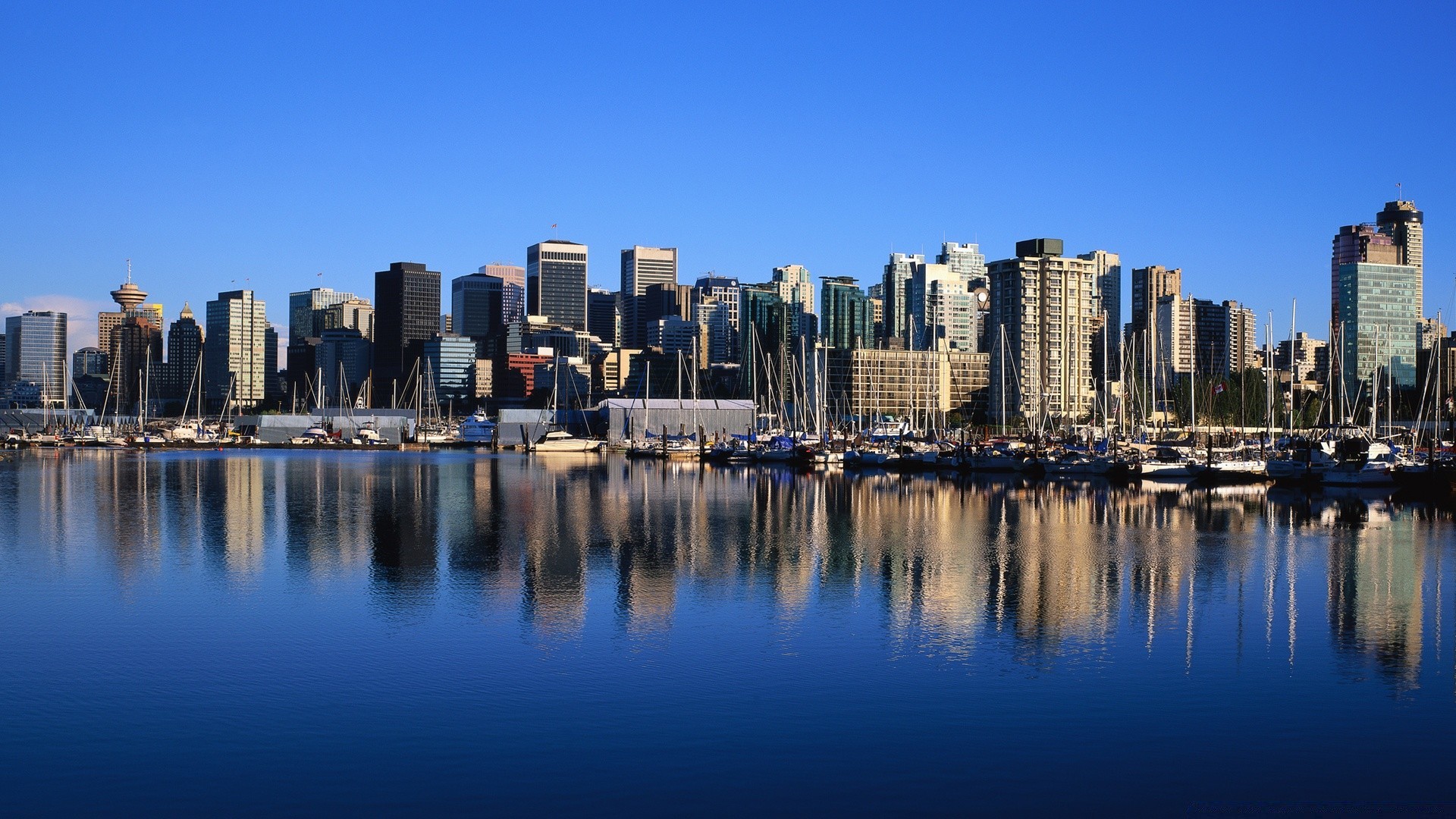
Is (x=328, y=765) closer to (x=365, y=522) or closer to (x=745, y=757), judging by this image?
(x=745, y=757)

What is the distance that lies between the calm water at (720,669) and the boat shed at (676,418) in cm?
12661

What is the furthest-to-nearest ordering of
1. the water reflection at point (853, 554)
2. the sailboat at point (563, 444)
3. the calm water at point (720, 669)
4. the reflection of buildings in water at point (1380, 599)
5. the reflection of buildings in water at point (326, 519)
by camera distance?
the sailboat at point (563, 444) → the reflection of buildings in water at point (326, 519) → the water reflection at point (853, 554) → the reflection of buildings in water at point (1380, 599) → the calm water at point (720, 669)

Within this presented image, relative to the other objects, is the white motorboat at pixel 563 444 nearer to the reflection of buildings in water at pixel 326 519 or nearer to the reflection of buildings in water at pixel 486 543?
the reflection of buildings in water at pixel 326 519

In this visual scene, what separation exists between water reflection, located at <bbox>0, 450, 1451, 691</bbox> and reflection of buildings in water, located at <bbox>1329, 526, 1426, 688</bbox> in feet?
0.37

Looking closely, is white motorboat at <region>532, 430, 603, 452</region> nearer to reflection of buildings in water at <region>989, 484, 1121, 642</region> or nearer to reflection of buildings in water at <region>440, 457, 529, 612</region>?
reflection of buildings in water at <region>440, 457, 529, 612</region>

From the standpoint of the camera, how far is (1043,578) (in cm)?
4109

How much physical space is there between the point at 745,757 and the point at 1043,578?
21798 mm

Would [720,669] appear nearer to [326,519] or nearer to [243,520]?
[326,519]

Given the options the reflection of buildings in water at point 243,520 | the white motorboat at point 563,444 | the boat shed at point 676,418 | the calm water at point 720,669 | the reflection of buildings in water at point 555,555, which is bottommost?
the calm water at point 720,669

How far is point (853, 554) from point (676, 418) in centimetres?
13876

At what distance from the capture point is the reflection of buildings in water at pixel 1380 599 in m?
29.4

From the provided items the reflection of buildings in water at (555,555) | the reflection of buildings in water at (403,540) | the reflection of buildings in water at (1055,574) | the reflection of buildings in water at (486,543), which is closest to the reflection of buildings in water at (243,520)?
the reflection of buildings in water at (403,540)

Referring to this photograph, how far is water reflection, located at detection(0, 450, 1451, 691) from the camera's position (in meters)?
32.6

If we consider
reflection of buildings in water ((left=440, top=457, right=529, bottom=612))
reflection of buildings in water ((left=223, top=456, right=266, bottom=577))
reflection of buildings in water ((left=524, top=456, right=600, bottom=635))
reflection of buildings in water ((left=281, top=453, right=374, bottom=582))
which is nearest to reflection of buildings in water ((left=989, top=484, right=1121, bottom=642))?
reflection of buildings in water ((left=524, top=456, right=600, bottom=635))
